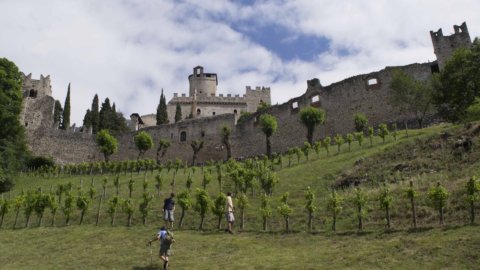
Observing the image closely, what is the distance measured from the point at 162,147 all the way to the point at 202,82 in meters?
30.3

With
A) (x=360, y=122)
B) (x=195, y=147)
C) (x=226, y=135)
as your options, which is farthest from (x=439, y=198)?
(x=195, y=147)

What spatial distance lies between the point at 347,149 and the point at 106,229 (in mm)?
15617

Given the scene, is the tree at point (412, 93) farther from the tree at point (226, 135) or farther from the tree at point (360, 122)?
the tree at point (226, 135)

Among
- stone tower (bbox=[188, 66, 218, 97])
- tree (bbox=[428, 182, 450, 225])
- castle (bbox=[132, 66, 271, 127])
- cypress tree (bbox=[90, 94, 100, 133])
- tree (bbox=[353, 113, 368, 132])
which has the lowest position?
tree (bbox=[428, 182, 450, 225])

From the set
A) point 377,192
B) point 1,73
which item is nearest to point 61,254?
point 377,192

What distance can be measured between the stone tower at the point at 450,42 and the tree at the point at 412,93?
2.99 metres

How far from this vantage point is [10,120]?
33.1 metres

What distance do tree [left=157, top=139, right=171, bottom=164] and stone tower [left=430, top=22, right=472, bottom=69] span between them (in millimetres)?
23993

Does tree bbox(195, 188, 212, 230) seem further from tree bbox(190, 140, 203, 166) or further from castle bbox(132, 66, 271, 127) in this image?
castle bbox(132, 66, 271, 127)

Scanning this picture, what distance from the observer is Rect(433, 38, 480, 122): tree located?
2809 centimetres

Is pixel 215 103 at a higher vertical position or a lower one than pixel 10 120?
higher

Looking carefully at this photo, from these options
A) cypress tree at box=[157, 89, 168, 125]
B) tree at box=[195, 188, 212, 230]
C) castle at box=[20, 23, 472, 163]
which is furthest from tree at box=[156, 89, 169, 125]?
tree at box=[195, 188, 212, 230]

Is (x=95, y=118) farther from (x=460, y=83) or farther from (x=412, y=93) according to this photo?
(x=460, y=83)

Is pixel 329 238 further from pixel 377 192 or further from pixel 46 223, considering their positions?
pixel 46 223
